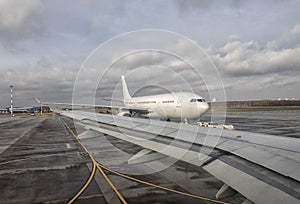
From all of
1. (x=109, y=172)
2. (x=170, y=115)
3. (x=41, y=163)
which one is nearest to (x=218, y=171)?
(x=109, y=172)

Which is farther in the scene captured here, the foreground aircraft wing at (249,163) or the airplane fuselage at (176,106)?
the airplane fuselage at (176,106)

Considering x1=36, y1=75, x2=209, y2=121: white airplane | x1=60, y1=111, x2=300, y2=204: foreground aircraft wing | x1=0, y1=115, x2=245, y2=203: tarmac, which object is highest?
x1=36, y1=75, x2=209, y2=121: white airplane

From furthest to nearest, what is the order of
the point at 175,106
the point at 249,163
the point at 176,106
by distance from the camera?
the point at 175,106 < the point at 176,106 < the point at 249,163

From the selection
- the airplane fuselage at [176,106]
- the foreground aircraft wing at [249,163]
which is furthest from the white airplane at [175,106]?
the foreground aircraft wing at [249,163]

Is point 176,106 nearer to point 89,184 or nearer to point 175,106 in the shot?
point 175,106

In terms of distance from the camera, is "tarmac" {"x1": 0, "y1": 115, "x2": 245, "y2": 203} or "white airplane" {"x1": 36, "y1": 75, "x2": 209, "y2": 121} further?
"white airplane" {"x1": 36, "y1": 75, "x2": 209, "y2": 121}

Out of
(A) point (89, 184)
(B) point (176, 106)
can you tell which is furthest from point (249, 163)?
(B) point (176, 106)

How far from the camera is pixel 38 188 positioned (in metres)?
7.09

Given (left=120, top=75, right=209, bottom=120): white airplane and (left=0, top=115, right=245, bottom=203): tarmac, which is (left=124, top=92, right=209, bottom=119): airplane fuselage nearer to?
(left=120, top=75, right=209, bottom=120): white airplane

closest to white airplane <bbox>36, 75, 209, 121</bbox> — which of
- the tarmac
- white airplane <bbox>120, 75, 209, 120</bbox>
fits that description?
white airplane <bbox>120, 75, 209, 120</bbox>

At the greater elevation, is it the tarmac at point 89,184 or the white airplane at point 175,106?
the white airplane at point 175,106

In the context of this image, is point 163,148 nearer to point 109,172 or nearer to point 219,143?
point 219,143

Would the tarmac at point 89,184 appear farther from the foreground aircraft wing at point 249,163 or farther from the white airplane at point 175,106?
the white airplane at point 175,106

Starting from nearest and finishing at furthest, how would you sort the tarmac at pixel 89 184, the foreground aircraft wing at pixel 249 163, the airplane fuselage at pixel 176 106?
the foreground aircraft wing at pixel 249 163 → the tarmac at pixel 89 184 → the airplane fuselage at pixel 176 106
